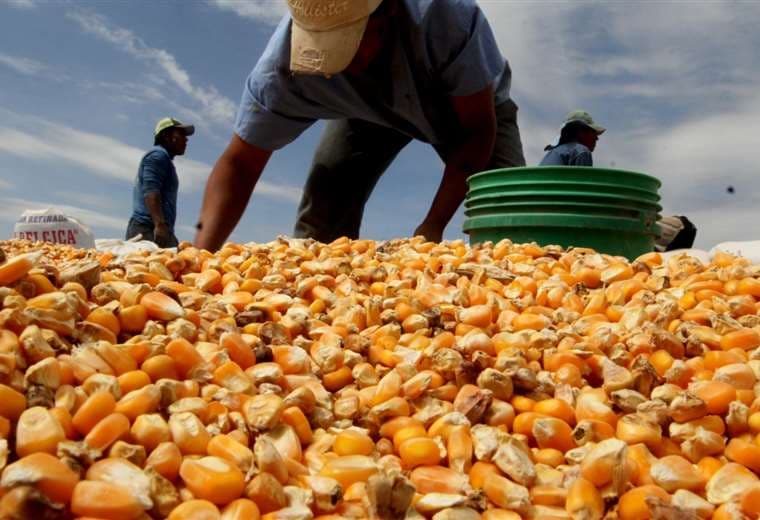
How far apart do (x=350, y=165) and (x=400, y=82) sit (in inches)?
43.4

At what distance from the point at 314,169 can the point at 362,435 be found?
363cm

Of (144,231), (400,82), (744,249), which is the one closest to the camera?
(400,82)

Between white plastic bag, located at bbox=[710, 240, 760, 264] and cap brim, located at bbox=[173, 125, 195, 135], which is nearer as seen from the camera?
white plastic bag, located at bbox=[710, 240, 760, 264]

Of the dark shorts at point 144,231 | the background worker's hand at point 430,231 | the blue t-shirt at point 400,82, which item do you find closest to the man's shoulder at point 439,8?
the blue t-shirt at point 400,82

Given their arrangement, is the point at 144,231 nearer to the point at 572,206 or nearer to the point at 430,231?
the point at 430,231

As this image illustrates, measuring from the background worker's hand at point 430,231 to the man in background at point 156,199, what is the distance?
11.0 ft

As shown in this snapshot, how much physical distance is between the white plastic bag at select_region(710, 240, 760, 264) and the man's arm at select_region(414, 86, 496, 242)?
1373 mm

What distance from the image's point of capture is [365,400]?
156cm

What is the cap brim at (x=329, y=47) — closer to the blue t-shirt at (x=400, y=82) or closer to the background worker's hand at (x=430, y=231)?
the blue t-shirt at (x=400, y=82)

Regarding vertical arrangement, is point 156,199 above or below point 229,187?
above

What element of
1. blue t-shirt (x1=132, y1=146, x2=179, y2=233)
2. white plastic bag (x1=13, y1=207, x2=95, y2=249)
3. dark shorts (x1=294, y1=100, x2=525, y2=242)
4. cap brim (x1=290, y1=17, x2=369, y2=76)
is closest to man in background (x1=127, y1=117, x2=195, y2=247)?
blue t-shirt (x1=132, y1=146, x2=179, y2=233)

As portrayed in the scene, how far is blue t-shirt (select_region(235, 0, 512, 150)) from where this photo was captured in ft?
11.5

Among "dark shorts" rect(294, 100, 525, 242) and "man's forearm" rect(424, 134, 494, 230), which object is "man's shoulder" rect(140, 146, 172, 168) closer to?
"dark shorts" rect(294, 100, 525, 242)

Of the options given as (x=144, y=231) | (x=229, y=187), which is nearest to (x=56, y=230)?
(x=144, y=231)
